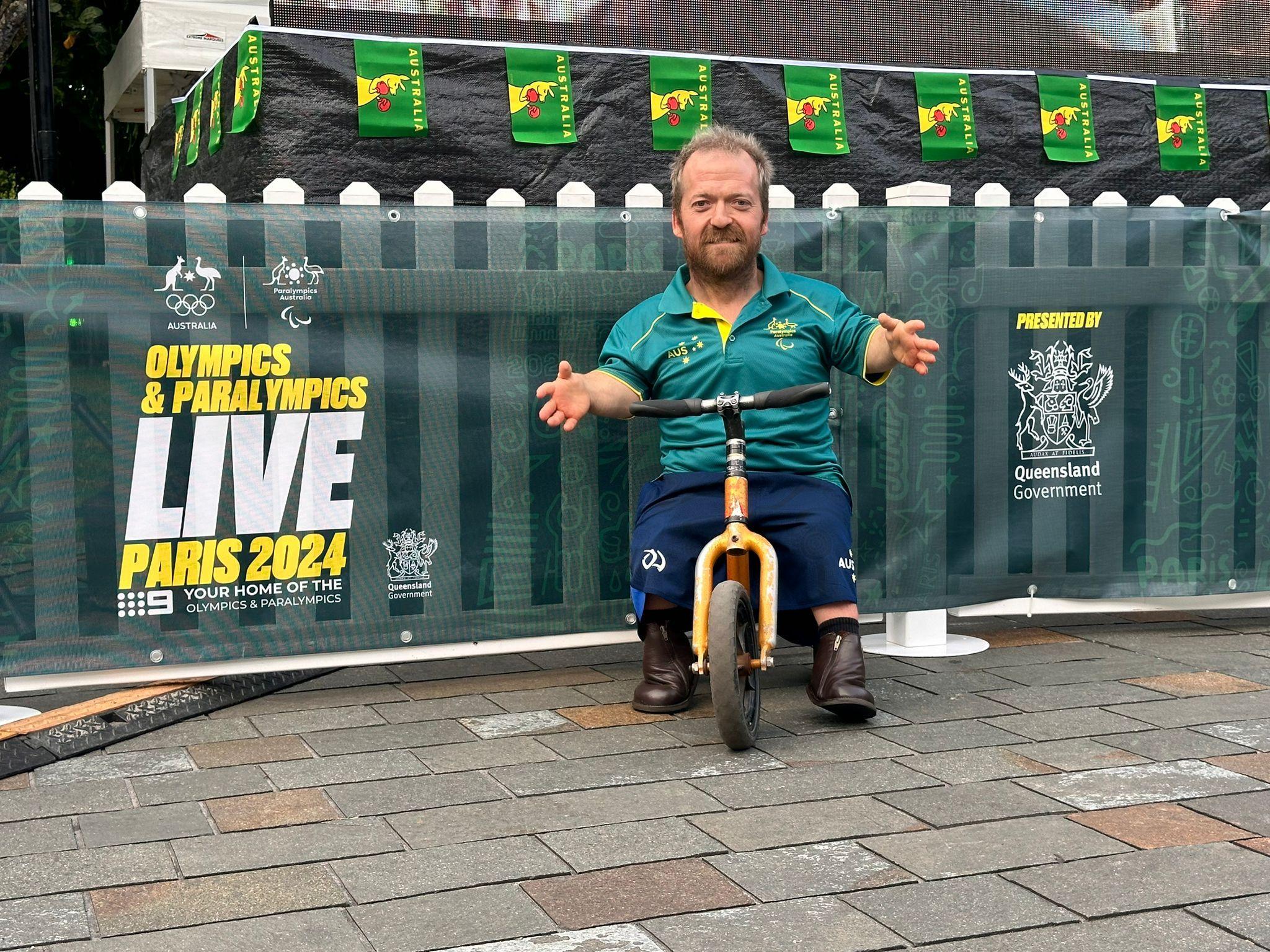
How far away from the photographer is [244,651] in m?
4.70

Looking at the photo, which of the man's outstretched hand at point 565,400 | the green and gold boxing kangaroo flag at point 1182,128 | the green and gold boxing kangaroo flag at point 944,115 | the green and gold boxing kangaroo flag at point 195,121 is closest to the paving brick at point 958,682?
the man's outstretched hand at point 565,400

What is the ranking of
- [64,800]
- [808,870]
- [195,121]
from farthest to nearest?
[195,121], [64,800], [808,870]

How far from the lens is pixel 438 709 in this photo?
462cm

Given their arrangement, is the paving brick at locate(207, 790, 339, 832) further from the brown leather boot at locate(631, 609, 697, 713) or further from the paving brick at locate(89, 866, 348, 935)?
the brown leather boot at locate(631, 609, 697, 713)

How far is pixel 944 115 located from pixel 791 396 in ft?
10.7

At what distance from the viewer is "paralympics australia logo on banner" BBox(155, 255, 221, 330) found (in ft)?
14.9

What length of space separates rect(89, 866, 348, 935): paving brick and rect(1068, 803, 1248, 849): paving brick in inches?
64.2

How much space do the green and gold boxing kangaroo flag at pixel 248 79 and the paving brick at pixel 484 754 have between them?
2.87 m

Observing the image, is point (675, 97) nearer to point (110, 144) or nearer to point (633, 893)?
point (633, 893)

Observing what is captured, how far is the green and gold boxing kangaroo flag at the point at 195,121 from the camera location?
6.73 meters

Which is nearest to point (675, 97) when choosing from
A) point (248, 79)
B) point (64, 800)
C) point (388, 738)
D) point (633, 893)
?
point (248, 79)

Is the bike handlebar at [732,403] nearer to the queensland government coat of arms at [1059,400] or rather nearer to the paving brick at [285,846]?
the paving brick at [285,846]

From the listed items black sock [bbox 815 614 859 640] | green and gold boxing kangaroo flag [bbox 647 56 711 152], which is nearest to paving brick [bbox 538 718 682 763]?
black sock [bbox 815 614 859 640]

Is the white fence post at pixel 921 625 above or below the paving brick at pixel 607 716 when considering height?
above
